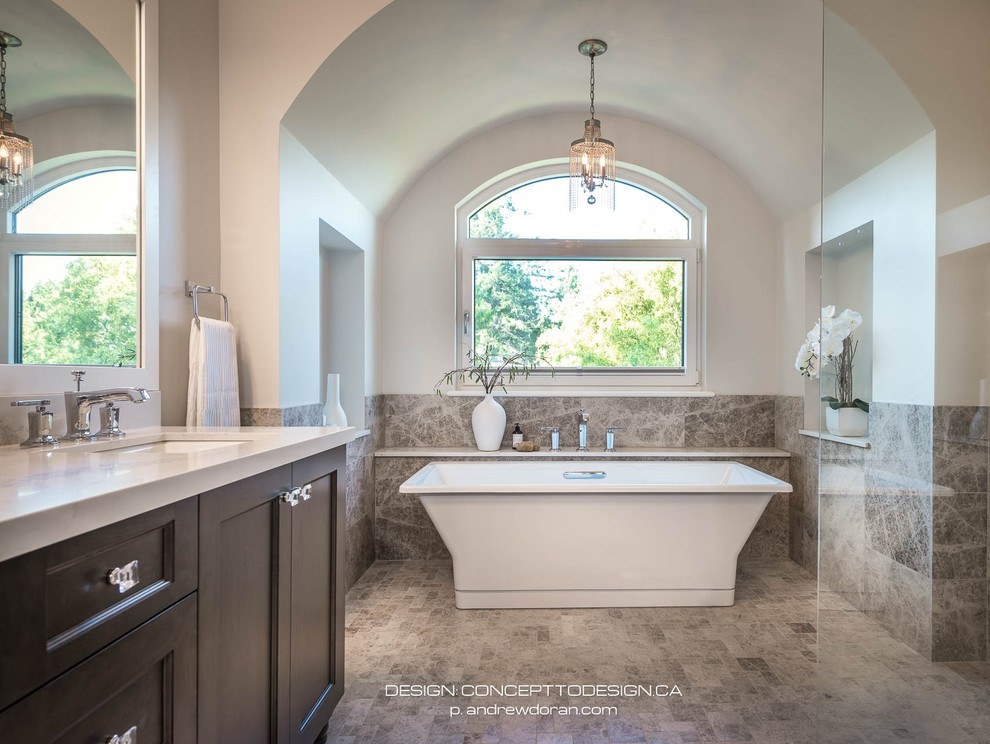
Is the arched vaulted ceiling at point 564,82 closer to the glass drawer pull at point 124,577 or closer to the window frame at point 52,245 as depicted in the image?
the window frame at point 52,245

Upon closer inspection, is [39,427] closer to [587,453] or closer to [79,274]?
[79,274]

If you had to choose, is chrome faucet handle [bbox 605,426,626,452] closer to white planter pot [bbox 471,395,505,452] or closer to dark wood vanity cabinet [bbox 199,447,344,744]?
white planter pot [bbox 471,395,505,452]

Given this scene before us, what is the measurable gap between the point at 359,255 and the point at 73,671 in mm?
3109

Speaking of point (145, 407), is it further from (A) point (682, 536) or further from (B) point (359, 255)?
(A) point (682, 536)

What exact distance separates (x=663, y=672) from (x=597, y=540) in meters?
0.76

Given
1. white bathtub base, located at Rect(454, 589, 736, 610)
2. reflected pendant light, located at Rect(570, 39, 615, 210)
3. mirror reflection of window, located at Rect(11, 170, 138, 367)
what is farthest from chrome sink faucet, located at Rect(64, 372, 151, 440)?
reflected pendant light, located at Rect(570, 39, 615, 210)

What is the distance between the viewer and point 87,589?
0.87 m

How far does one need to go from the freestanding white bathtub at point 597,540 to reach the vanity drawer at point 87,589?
189cm

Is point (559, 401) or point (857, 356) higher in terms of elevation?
point (857, 356)

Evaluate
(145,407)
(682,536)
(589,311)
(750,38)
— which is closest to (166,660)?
(145,407)

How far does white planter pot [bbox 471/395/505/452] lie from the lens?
3963mm

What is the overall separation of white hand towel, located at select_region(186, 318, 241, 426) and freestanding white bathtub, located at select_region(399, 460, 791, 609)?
3.09ft

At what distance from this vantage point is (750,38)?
9.55 feet

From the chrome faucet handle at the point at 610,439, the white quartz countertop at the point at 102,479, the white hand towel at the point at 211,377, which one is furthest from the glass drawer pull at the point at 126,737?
the chrome faucet handle at the point at 610,439
